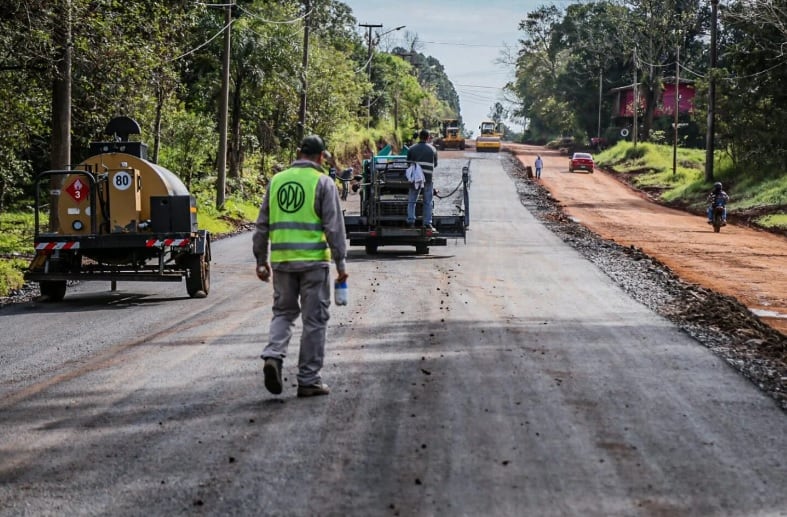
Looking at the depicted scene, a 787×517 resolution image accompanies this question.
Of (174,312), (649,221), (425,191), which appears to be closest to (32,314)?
(174,312)

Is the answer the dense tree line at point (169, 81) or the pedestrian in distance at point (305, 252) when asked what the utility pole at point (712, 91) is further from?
the pedestrian in distance at point (305, 252)

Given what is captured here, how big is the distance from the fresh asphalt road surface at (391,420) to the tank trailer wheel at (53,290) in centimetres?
180

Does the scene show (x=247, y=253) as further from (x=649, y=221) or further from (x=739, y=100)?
(x=739, y=100)

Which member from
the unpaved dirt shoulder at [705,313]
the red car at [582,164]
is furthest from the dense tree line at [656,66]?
the unpaved dirt shoulder at [705,313]

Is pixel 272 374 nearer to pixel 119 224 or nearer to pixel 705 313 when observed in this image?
pixel 705 313

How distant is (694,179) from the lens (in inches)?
2256

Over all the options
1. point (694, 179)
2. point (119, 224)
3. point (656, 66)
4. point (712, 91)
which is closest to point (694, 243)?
point (119, 224)

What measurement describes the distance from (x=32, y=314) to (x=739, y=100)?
40.3m

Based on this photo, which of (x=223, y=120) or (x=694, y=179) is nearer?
(x=223, y=120)

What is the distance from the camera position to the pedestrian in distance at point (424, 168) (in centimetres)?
2242

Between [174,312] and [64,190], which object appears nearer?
[174,312]

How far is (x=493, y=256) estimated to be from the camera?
23281 mm

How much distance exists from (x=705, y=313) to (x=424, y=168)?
31.3 feet

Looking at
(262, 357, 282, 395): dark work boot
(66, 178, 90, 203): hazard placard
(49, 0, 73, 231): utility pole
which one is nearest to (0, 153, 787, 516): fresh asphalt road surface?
(262, 357, 282, 395): dark work boot
